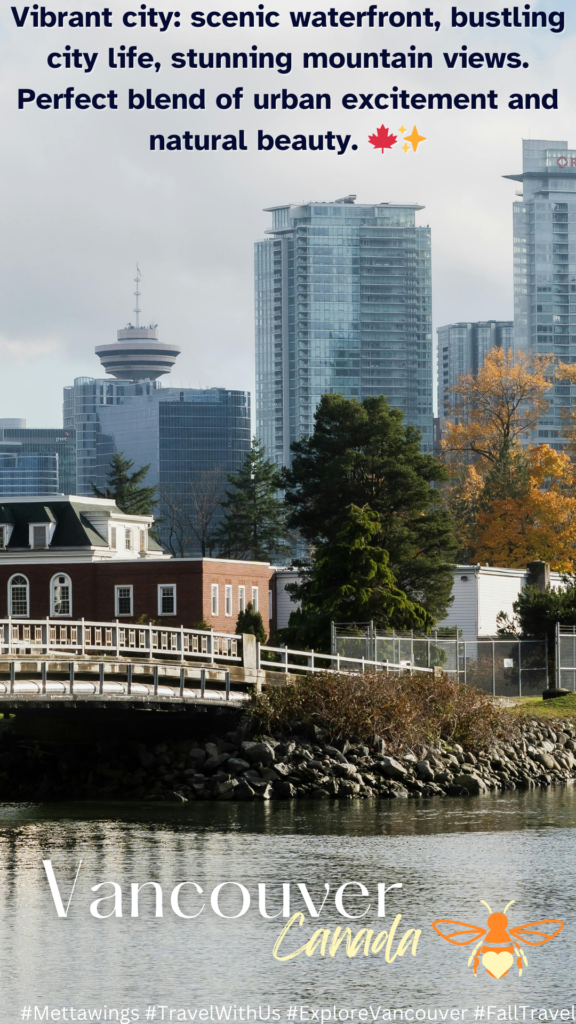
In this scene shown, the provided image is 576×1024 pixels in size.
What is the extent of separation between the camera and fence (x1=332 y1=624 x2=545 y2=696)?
1941 inches

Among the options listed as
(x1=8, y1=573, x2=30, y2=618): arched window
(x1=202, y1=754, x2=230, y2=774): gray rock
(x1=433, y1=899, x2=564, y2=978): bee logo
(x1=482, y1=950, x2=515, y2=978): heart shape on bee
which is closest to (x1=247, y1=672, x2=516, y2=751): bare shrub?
(x1=202, y1=754, x2=230, y2=774): gray rock

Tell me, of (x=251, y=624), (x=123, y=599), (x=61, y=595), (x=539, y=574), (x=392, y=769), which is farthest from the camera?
(x=61, y=595)

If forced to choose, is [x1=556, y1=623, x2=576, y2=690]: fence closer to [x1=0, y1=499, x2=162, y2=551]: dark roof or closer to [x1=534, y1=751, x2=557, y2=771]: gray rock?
[x1=534, y1=751, x2=557, y2=771]: gray rock

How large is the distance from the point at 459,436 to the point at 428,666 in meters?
44.1

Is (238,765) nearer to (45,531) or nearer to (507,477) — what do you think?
(45,531)

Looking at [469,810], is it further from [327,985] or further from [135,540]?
[135,540]

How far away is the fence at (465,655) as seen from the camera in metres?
49.3

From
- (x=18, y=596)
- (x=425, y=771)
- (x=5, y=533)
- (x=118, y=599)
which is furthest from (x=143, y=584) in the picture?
(x=425, y=771)

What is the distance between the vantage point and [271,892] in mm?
25328

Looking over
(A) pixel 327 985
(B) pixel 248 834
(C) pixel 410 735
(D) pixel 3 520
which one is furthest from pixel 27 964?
(D) pixel 3 520

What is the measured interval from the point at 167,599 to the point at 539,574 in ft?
63.1

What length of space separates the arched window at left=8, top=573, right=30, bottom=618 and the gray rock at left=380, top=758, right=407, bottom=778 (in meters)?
44.2

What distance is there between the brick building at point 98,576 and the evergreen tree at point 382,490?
984 centimetres

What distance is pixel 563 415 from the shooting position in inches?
3999
